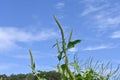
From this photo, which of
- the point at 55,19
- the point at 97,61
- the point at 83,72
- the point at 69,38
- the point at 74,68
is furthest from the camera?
the point at 97,61

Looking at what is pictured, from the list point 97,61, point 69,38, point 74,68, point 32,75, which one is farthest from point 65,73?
point 97,61

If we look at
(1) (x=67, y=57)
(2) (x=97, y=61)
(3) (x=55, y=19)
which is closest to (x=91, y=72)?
(1) (x=67, y=57)

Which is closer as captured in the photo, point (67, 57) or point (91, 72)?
point (67, 57)

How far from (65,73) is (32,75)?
2.26 ft

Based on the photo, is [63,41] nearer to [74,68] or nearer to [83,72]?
[74,68]

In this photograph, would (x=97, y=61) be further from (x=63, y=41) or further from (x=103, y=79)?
(x=63, y=41)

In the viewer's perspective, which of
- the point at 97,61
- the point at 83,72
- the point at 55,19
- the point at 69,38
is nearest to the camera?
the point at 55,19

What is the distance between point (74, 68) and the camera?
165 inches

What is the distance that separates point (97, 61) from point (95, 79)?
163cm

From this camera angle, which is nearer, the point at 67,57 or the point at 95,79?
the point at 67,57

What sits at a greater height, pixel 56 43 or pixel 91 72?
pixel 56 43

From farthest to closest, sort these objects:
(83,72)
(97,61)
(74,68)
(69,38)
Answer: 1. (97,61)
2. (83,72)
3. (74,68)
4. (69,38)

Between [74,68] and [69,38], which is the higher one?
[69,38]

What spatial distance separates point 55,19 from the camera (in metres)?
3.65
